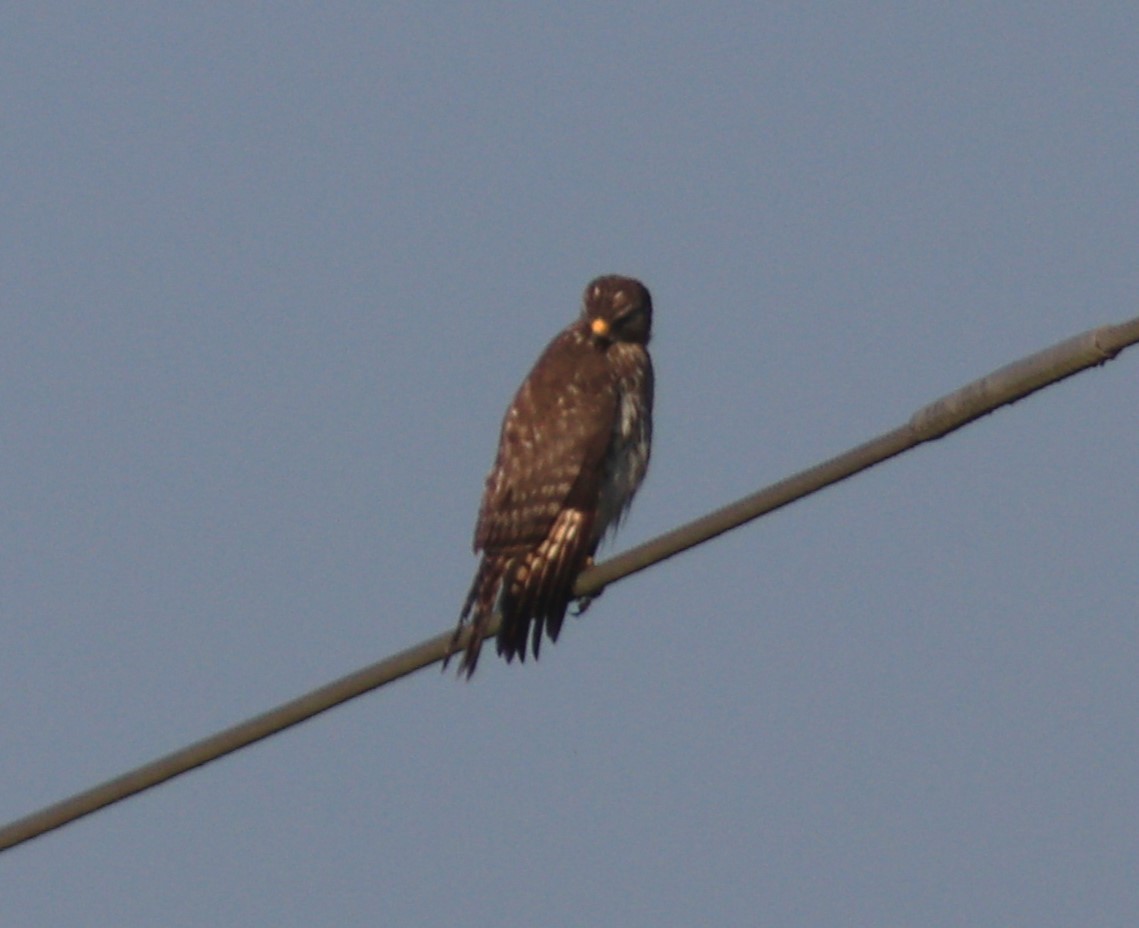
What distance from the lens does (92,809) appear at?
7.31 meters

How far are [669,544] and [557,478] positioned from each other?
11.8ft

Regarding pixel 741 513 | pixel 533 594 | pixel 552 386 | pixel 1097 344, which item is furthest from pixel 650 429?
pixel 1097 344

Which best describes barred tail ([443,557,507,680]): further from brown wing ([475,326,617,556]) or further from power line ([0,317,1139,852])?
power line ([0,317,1139,852])

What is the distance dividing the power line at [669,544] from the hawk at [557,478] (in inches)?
98.0

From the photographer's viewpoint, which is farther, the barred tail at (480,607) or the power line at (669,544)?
the barred tail at (480,607)

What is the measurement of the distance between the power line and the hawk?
2.49 meters

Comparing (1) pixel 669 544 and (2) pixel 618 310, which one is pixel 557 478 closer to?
(2) pixel 618 310

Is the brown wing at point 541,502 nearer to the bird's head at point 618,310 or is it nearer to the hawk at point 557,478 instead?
the hawk at point 557,478

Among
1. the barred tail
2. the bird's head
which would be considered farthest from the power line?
the bird's head

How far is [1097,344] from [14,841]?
10.7 feet

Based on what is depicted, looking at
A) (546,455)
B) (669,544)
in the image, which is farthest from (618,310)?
(669,544)

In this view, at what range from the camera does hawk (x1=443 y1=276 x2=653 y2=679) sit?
10633 mm

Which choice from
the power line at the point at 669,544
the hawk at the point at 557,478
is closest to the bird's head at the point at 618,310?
the hawk at the point at 557,478

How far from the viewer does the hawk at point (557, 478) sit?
10633 mm
